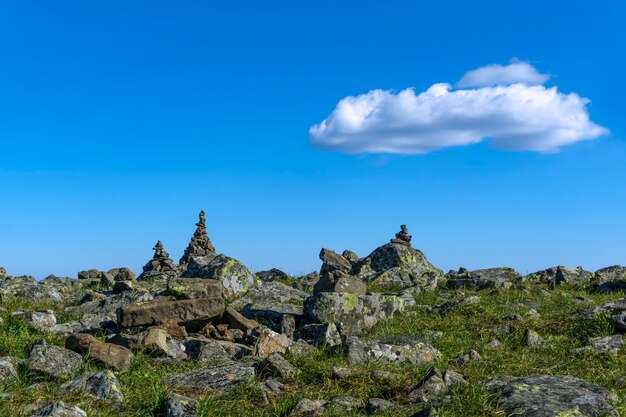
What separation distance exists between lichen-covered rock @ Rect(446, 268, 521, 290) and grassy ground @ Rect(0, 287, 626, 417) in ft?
19.0

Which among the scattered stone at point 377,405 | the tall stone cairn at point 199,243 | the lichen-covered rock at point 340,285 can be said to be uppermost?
the tall stone cairn at point 199,243

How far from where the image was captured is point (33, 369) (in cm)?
1111

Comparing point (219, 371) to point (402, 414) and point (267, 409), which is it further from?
point (402, 414)

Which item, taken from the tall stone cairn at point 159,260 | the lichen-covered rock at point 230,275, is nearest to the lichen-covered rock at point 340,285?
the lichen-covered rock at point 230,275

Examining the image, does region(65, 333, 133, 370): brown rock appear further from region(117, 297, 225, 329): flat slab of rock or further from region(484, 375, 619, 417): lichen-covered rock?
region(484, 375, 619, 417): lichen-covered rock

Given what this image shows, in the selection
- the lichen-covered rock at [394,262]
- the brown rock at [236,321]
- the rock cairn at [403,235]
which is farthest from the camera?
the rock cairn at [403,235]

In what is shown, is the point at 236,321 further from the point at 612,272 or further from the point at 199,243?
the point at 199,243

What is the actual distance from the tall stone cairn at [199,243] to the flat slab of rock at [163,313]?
32.9m

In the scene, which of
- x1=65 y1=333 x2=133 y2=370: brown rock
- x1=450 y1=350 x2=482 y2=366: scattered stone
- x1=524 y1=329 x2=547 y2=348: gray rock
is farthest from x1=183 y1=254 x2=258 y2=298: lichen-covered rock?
x1=450 y1=350 x2=482 y2=366: scattered stone

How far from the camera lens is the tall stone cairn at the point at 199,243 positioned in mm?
48594

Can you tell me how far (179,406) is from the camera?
8898mm

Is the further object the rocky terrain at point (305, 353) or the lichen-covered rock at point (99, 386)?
the lichen-covered rock at point (99, 386)

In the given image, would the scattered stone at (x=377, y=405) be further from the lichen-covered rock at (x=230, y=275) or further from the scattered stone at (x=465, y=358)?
the lichen-covered rock at (x=230, y=275)

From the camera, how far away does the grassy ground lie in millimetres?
9320
